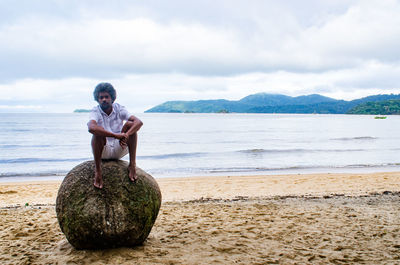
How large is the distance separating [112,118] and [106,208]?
150 cm

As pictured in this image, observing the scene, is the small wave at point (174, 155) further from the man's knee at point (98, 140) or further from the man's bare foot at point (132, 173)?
the man's knee at point (98, 140)

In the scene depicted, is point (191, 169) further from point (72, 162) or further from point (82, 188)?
point (82, 188)

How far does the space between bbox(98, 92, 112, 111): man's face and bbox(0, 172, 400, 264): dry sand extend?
2.37 metres

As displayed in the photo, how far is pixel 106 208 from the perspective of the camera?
18.0ft

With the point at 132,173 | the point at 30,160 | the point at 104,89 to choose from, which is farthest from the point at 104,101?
the point at 30,160

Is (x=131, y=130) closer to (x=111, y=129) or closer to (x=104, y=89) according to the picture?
(x=111, y=129)

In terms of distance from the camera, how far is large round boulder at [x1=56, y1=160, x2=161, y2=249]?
5.44 metres

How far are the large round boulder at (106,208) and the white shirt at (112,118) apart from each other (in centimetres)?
62

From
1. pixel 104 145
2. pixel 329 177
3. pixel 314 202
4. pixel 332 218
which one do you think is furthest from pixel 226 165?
pixel 104 145

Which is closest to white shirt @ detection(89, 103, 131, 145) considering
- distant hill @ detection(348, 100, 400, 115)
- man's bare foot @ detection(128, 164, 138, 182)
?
man's bare foot @ detection(128, 164, 138, 182)

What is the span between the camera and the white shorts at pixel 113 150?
230 inches

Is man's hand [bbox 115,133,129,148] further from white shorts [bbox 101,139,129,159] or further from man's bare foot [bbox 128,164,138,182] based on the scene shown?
man's bare foot [bbox 128,164,138,182]

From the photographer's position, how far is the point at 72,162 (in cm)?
2272

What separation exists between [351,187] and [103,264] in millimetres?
10489
